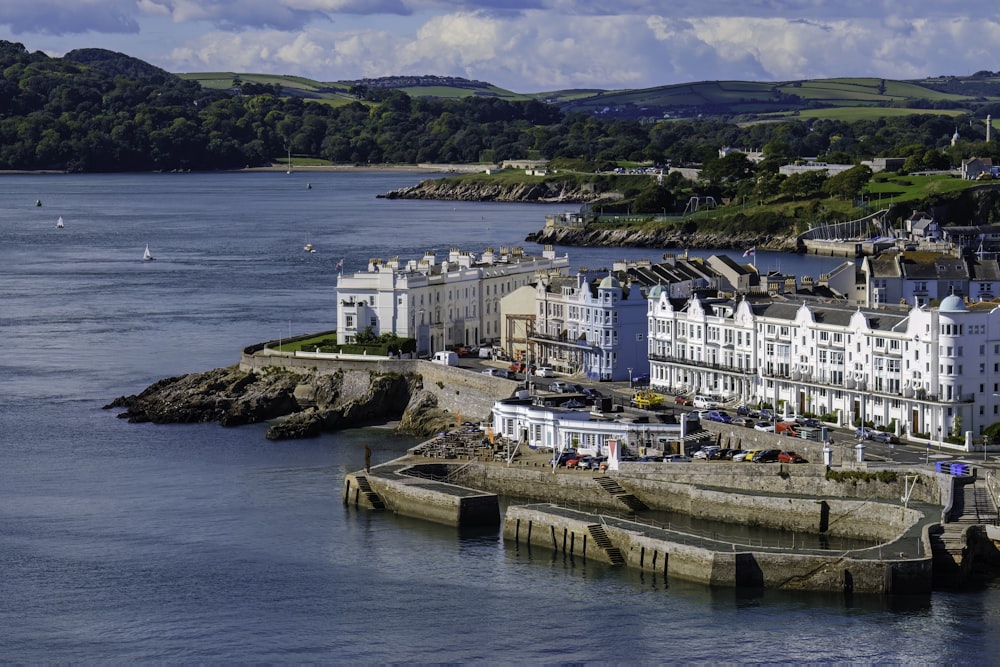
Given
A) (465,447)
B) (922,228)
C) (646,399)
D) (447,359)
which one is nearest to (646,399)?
(646,399)

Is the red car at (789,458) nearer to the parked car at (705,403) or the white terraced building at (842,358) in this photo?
the white terraced building at (842,358)

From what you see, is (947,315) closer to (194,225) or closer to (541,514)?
(541,514)

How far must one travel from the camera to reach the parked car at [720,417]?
5583 cm

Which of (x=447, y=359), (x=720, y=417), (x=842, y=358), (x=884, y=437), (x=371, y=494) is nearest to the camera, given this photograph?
(x=884, y=437)

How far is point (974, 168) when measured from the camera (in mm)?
167125

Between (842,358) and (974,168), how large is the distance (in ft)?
377

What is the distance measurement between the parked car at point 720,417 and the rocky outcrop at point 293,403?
A: 33.7ft

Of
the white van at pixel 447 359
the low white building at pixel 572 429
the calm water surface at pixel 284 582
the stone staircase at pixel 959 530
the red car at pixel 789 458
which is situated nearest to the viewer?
the calm water surface at pixel 284 582

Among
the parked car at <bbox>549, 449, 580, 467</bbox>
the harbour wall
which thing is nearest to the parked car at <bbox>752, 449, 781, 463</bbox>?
the parked car at <bbox>549, 449, 580, 467</bbox>

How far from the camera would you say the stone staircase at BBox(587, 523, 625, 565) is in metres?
46.8

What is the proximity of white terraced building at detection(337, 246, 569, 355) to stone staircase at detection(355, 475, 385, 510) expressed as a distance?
Answer: 17.6 m

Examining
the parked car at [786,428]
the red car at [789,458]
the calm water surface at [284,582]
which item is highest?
the parked car at [786,428]

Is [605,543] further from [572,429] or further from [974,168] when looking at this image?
[974,168]

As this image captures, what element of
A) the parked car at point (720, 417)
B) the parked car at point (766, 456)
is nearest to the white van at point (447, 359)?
the parked car at point (720, 417)
